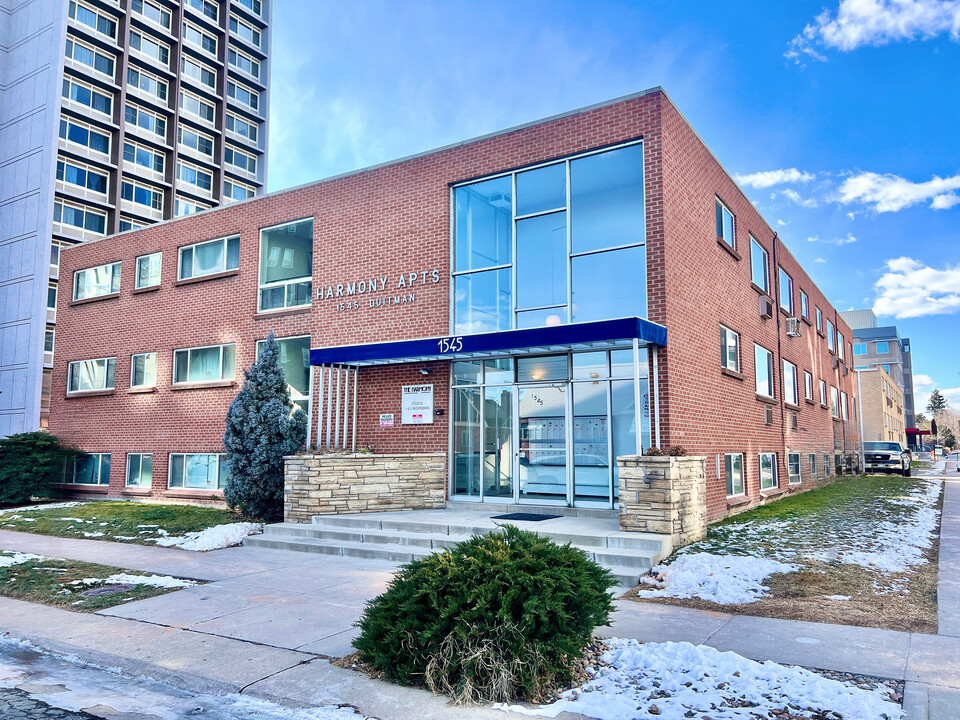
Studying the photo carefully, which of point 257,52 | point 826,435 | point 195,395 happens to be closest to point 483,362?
point 195,395

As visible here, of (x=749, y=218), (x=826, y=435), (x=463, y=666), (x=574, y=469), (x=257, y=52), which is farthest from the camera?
(x=257, y=52)

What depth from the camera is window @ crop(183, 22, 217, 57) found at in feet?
147

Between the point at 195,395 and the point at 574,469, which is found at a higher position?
the point at 195,395

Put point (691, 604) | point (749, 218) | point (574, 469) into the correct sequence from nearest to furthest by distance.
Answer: point (691, 604) < point (574, 469) < point (749, 218)

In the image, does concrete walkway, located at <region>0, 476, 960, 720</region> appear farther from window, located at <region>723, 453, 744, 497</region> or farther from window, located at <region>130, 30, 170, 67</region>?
window, located at <region>130, 30, 170, 67</region>

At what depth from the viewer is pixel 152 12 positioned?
42.6 meters

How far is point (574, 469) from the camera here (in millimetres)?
12156

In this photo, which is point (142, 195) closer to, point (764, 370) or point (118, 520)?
point (118, 520)

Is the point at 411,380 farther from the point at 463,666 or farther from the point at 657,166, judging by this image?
the point at 463,666

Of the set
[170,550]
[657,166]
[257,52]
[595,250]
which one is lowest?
[170,550]

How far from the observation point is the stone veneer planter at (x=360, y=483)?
12422 mm

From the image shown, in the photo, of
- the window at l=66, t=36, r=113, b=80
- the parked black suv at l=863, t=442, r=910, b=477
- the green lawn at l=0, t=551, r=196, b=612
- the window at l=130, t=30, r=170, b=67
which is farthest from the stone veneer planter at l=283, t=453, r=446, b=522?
the window at l=130, t=30, r=170, b=67

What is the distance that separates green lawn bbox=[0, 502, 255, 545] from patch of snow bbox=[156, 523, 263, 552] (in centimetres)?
37

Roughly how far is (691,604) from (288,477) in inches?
308
